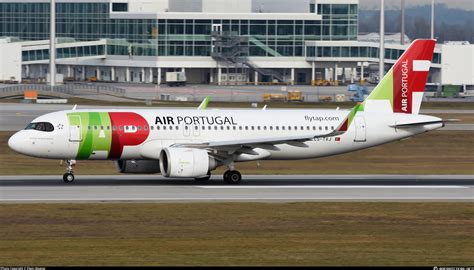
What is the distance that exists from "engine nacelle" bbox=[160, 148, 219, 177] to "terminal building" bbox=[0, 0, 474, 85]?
136 meters

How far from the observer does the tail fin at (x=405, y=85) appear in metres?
57.0

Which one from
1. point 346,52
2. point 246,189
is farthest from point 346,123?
point 346,52

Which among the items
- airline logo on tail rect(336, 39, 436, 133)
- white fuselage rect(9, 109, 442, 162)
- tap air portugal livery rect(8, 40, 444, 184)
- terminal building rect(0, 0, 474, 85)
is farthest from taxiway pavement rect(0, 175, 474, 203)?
terminal building rect(0, 0, 474, 85)

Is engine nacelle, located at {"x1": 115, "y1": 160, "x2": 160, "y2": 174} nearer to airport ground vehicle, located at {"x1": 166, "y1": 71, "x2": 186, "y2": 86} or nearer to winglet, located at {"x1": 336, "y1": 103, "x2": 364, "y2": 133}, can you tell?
winglet, located at {"x1": 336, "y1": 103, "x2": 364, "y2": 133}

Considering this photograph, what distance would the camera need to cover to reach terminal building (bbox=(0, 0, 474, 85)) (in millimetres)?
188625

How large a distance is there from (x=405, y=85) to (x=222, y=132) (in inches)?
398

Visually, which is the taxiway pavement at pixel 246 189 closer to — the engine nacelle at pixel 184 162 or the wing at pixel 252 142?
the engine nacelle at pixel 184 162

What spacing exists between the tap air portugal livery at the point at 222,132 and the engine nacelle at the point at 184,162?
45mm

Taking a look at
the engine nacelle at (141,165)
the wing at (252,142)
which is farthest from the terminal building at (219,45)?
the engine nacelle at (141,165)

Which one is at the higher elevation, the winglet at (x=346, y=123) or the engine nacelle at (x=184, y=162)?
the winglet at (x=346, y=123)

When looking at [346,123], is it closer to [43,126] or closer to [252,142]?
[252,142]

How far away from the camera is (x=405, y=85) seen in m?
57.2

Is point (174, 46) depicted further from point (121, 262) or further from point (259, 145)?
point (121, 262)

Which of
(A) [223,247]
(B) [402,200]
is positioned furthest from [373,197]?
(A) [223,247]
